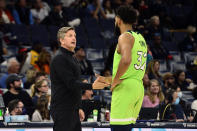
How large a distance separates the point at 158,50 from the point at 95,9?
2.29 m

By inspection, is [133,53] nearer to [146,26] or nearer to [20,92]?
[20,92]

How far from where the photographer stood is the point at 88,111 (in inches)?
296

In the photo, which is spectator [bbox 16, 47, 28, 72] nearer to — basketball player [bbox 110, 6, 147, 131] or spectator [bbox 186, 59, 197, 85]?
spectator [bbox 186, 59, 197, 85]

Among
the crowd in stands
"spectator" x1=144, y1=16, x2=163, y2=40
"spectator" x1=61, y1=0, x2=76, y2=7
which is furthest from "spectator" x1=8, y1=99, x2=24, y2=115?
"spectator" x1=61, y1=0, x2=76, y2=7

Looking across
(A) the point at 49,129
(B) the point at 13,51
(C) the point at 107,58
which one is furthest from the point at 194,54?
(A) the point at 49,129

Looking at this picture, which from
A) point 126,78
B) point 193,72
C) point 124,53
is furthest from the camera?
point 193,72

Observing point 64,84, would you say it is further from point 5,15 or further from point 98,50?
point 5,15

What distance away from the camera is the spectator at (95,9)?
13877mm

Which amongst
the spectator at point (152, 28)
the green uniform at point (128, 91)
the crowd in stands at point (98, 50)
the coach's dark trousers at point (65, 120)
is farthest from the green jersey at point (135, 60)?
the spectator at point (152, 28)

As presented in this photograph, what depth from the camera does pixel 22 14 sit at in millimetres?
→ 12867

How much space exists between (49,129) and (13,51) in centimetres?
519

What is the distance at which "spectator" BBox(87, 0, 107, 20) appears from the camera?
13877 millimetres

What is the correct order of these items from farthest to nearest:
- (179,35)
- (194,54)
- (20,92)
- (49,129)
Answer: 1. (179,35)
2. (194,54)
3. (20,92)
4. (49,129)

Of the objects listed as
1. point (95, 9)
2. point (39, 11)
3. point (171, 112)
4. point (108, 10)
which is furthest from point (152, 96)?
point (108, 10)
